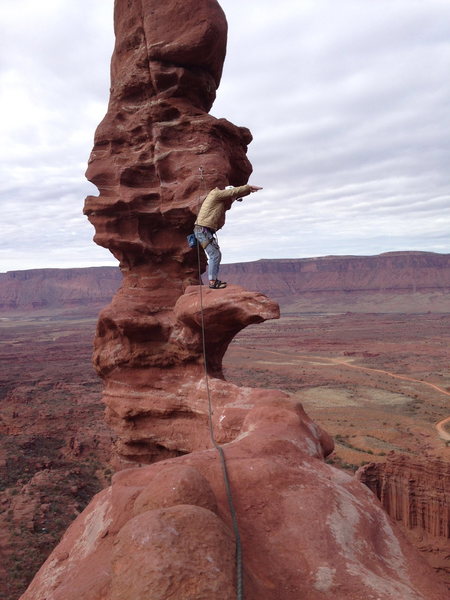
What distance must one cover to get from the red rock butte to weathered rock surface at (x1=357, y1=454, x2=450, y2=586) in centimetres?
595

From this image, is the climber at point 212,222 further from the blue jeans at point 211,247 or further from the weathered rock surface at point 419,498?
the weathered rock surface at point 419,498

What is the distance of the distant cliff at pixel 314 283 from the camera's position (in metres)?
112

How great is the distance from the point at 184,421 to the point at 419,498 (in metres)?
6.68

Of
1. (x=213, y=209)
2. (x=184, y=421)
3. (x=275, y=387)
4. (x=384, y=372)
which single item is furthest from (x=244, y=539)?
(x=384, y=372)

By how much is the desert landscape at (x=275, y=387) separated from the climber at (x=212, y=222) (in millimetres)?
5375

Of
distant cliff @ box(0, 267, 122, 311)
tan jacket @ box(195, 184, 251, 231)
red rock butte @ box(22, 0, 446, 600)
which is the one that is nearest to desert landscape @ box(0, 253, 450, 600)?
red rock butte @ box(22, 0, 446, 600)

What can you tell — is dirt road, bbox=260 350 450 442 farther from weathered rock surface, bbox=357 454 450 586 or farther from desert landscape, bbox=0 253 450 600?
weathered rock surface, bbox=357 454 450 586

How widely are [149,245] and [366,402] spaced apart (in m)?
23.6

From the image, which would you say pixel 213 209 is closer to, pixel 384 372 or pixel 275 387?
pixel 275 387

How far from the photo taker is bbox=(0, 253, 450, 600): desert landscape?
1167 centimetres

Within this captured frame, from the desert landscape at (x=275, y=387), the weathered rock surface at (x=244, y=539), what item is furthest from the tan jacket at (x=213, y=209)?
the desert landscape at (x=275, y=387)

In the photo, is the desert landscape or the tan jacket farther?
the desert landscape

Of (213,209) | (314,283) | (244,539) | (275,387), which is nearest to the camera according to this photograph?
(244,539)

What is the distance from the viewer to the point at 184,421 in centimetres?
896
